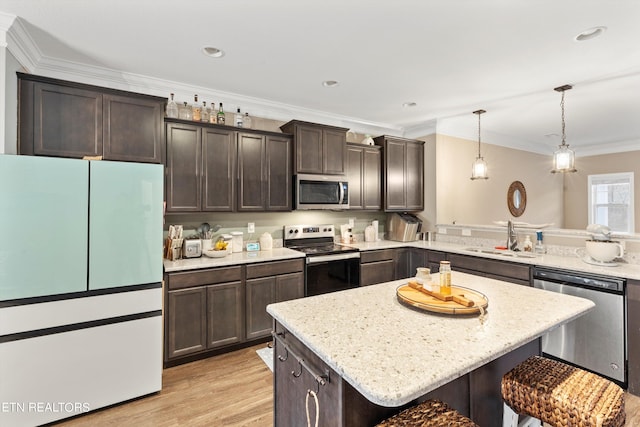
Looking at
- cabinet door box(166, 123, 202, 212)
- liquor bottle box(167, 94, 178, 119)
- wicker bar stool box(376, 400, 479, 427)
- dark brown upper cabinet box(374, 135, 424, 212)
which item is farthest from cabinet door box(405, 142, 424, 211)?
wicker bar stool box(376, 400, 479, 427)

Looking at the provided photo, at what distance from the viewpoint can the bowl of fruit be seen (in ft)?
9.96

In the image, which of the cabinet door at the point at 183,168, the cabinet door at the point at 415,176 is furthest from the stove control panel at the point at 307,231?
the cabinet door at the point at 415,176

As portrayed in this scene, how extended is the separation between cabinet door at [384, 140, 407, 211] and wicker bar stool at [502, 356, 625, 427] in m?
3.06

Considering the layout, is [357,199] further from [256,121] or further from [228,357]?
[228,357]

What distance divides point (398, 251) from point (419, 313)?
8.81 ft

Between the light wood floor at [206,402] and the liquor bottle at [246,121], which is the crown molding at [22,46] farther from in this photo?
the light wood floor at [206,402]

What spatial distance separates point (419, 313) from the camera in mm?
1500

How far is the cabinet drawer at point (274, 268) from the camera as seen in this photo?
3.03 meters

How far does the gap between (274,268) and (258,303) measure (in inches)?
15.2

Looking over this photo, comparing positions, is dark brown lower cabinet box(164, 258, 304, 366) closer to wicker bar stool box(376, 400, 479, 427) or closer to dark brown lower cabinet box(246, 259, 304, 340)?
dark brown lower cabinet box(246, 259, 304, 340)

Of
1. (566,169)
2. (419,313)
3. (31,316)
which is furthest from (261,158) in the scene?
(566,169)

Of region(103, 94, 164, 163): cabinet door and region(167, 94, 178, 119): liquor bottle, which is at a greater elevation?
region(167, 94, 178, 119): liquor bottle

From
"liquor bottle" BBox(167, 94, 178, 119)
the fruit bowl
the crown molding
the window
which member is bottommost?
the fruit bowl

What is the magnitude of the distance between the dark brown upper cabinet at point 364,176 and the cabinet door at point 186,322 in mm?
2258
